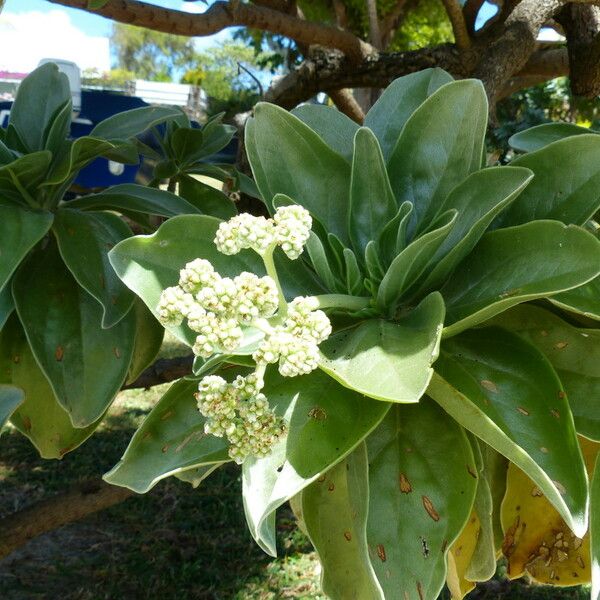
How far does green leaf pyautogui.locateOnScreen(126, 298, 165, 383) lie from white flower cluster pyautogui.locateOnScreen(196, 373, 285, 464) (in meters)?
0.58

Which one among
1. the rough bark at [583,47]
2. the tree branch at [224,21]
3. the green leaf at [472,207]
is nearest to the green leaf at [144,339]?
the green leaf at [472,207]

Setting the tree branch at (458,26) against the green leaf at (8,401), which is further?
the tree branch at (458,26)

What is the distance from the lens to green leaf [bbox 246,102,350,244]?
3.46ft

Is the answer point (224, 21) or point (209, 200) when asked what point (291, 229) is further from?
point (224, 21)

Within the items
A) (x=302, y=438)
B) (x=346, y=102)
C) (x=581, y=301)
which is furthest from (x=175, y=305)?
(x=346, y=102)

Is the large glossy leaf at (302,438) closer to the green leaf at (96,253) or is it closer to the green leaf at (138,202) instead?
the green leaf at (96,253)

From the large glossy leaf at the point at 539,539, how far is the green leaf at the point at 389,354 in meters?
0.33

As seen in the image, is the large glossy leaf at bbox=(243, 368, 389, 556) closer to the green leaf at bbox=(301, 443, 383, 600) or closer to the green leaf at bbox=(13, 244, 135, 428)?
the green leaf at bbox=(301, 443, 383, 600)

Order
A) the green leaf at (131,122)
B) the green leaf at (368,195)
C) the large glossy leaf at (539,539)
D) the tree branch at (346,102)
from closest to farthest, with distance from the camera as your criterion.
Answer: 1. the green leaf at (368,195)
2. the large glossy leaf at (539,539)
3. the green leaf at (131,122)
4. the tree branch at (346,102)

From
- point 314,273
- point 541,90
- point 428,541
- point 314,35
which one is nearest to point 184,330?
point 314,273

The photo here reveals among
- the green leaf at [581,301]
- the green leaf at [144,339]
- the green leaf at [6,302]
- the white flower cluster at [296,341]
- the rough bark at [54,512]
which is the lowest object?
the rough bark at [54,512]

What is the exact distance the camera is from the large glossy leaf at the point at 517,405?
793 millimetres

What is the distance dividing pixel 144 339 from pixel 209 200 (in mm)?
469

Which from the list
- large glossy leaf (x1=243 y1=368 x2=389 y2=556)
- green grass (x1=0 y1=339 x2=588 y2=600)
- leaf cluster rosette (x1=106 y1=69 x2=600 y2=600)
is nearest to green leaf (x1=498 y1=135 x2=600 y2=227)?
leaf cluster rosette (x1=106 y1=69 x2=600 y2=600)
